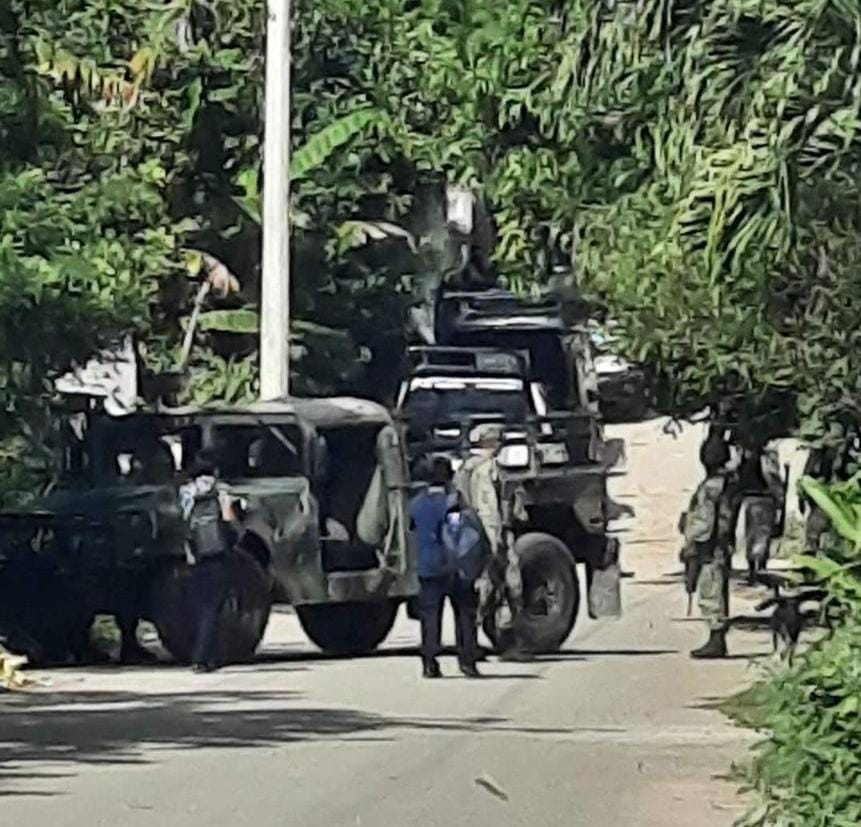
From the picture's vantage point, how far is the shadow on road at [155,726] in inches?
651

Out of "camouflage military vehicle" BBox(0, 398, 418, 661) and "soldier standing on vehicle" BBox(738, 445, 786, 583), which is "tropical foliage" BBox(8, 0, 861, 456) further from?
"soldier standing on vehicle" BBox(738, 445, 786, 583)

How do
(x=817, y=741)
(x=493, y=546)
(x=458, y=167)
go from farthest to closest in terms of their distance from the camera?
1. (x=458, y=167)
2. (x=493, y=546)
3. (x=817, y=741)

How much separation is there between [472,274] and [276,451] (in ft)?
57.7

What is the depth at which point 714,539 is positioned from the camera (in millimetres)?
Answer: 23328

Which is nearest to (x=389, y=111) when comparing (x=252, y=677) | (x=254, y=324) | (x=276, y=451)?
(x=254, y=324)

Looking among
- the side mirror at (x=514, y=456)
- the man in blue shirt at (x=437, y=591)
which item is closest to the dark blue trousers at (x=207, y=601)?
the man in blue shirt at (x=437, y=591)

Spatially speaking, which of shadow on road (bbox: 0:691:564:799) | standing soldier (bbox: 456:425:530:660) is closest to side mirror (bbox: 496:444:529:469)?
standing soldier (bbox: 456:425:530:660)

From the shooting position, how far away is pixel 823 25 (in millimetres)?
10430

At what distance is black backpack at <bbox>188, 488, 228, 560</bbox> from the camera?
22.8m

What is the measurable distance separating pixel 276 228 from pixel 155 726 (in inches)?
378

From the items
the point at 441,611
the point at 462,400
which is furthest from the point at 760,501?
the point at 441,611

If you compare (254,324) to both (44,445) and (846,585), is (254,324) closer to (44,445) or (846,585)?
(44,445)

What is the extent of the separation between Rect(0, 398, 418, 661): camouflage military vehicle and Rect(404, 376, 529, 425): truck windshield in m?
4.35

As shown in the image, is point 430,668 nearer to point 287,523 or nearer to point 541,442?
point 287,523
